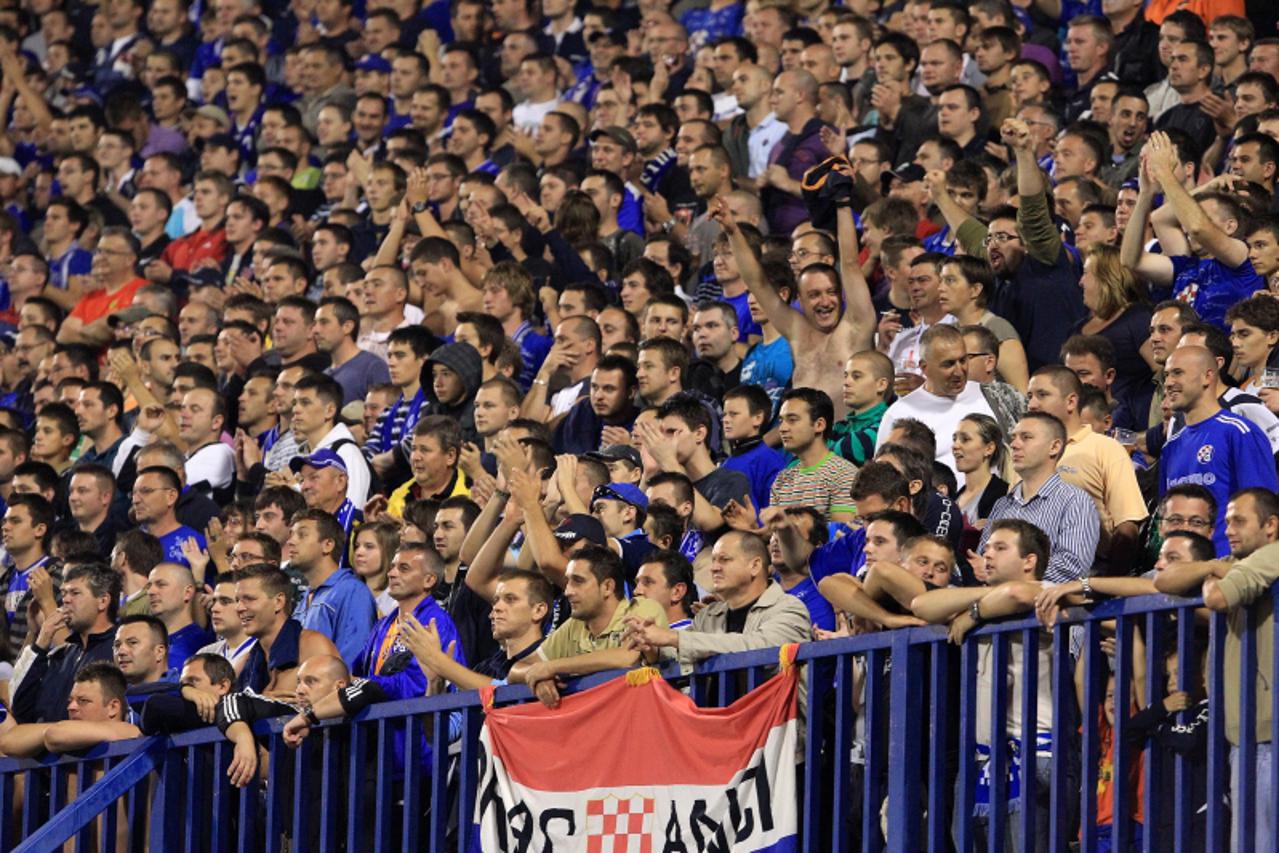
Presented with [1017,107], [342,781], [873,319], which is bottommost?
[342,781]

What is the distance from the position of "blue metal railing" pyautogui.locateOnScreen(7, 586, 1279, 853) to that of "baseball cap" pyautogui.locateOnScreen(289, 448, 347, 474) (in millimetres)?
2246

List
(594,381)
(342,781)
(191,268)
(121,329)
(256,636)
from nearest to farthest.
Result: (342,781), (256,636), (594,381), (121,329), (191,268)

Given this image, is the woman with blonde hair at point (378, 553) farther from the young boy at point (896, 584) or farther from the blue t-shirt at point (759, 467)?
the young boy at point (896, 584)

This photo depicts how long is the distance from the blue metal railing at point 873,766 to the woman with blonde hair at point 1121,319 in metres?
3.14

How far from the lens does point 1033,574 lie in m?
8.89

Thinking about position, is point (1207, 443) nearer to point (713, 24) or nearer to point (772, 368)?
point (772, 368)

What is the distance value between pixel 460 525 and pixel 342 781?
1.66m

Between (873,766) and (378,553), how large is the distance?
3652mm

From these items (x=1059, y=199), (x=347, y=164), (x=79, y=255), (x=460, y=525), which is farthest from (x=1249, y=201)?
(x=79, y=255)

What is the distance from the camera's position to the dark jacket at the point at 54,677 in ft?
39.9

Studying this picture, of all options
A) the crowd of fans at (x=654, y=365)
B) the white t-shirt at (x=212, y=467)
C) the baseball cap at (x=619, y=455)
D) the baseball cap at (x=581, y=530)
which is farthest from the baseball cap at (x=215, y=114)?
the baseball cap at (x=581, y=530)

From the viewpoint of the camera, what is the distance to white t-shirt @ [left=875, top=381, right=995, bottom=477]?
11430 millimetres

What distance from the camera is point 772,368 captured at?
42.8 feet

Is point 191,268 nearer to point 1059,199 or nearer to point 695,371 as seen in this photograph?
point 695,371
